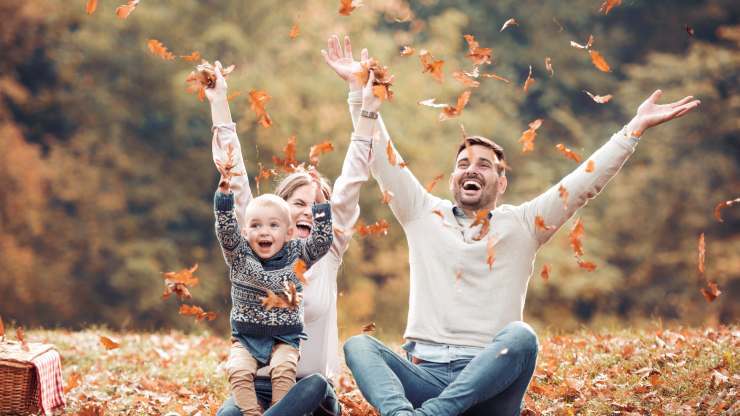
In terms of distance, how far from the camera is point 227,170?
344 cm

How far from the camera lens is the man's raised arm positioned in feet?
12.7

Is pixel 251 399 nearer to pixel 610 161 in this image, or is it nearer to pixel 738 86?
pixel 610 161

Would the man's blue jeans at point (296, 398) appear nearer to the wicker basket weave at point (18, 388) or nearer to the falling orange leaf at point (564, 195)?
the falling orange leaf at point (564, 195)

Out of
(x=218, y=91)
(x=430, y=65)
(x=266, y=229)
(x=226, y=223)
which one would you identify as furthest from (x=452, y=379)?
(x=218, y=91)

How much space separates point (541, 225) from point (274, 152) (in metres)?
9.91

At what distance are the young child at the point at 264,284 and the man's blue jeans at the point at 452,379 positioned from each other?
0.30 m

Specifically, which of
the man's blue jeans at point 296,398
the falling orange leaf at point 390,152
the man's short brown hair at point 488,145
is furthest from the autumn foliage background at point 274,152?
the man's blue jeans at point 296,398

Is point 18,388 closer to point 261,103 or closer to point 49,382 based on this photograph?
point 49,382

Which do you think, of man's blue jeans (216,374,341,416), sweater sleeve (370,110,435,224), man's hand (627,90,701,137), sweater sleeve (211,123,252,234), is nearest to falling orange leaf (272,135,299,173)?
sweater sleeve (211,123,252,234)

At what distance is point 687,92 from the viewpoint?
14812 mm

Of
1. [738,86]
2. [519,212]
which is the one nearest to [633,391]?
[519,212]

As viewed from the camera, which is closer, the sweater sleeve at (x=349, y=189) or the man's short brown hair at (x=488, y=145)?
the sweater sleeve at (x=349, y=189)

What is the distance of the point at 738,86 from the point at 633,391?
11941mm

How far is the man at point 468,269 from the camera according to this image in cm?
347
